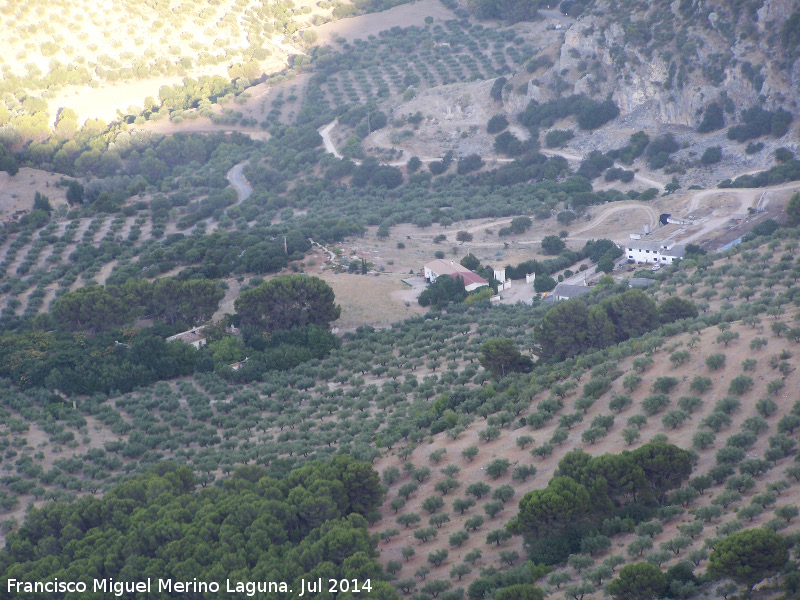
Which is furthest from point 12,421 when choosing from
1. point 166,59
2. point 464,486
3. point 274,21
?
point 274,21

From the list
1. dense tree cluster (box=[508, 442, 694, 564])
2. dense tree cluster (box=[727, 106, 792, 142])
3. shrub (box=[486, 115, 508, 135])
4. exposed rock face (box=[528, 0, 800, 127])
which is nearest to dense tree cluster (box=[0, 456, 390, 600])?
dense tree cluster (box=[508, 442, 694, 564])

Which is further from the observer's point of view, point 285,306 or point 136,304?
point 136,304

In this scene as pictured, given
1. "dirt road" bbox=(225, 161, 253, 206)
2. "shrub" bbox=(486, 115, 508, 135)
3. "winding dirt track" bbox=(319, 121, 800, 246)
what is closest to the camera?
"winding dirt track" bbox=(319, 121, 800, 246)

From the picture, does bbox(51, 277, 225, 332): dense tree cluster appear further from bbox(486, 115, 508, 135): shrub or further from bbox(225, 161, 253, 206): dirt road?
bbox(486, 115, 508, 135): shrub

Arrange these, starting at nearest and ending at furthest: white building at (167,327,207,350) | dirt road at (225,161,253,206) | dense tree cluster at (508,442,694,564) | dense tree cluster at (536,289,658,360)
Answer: dense tree cluster at (508,442,694,564)
dense tree cluster at (536,289,658,360)
white building at (167,327,207,350)
dirt road at (225,161,253,206)

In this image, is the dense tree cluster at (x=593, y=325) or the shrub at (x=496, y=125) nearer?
the dense tree cluster at (x=593, y=325)

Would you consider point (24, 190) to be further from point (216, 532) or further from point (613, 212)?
point (216, 532)

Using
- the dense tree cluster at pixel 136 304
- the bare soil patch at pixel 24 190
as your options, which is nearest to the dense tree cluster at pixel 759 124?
the dense tree cluster at pixel 136 304

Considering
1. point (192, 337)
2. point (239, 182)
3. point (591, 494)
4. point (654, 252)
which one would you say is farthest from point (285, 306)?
point (239, 182)

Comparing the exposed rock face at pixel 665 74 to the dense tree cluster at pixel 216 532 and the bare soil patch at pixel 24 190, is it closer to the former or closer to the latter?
the bare soil patch at pixel 24 190
